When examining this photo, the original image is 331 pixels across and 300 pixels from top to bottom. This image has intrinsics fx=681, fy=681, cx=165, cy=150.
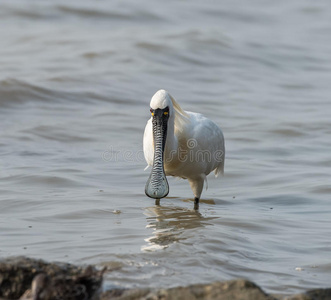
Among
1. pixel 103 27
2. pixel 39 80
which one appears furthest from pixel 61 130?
pixel 103 27

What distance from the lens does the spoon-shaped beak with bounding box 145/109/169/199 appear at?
294 inches

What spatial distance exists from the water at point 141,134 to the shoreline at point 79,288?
68 centimetres

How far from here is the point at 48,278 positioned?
13.5 feet

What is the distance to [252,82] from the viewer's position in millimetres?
17766

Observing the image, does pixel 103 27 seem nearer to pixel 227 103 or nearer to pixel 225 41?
pixel 225 41

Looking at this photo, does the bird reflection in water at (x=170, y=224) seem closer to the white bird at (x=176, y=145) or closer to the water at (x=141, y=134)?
the water at (x=141, y=134)

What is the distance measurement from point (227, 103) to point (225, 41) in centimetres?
656

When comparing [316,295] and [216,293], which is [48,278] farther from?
[316,295]

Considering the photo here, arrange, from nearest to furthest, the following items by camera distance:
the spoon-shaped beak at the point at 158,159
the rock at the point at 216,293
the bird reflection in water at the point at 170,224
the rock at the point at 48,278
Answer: the rock at the point at 216,293, the rock at the point at 48,278, the bird reflection in water at the point at 170,224, the spoon-shaped beak at the point at 158,159

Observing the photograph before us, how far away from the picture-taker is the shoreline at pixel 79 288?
400 cm

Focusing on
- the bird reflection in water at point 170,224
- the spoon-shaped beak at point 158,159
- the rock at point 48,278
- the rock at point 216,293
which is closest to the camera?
the rock at point 216,293

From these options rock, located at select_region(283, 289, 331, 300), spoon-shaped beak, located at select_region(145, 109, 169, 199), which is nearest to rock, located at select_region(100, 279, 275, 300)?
rock, located at select_region(283, 289, 331, 300)

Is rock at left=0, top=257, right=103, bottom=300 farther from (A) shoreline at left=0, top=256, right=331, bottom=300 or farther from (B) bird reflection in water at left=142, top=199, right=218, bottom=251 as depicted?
(B) bird reflection in water at left=142, top=199, right=218, bottom=251

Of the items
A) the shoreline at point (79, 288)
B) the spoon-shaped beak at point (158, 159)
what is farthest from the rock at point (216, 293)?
the spoon-shaped beak at point (158, 159)
